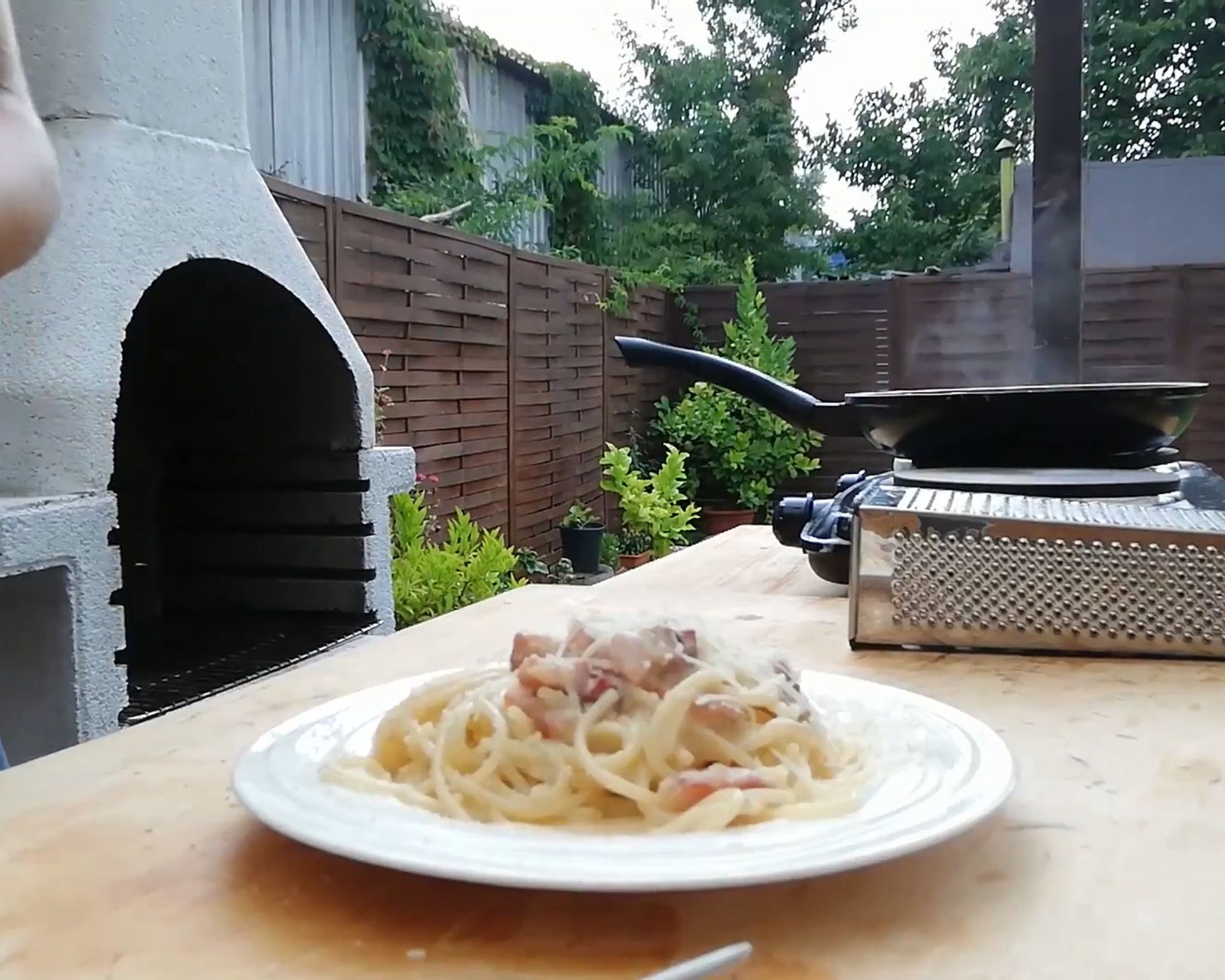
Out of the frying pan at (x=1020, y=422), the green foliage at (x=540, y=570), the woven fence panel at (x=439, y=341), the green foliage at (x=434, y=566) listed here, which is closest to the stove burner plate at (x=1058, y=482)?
the frying pan at (x=1020, y=422)

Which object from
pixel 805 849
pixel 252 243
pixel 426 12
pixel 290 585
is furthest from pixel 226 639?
pixel 426 12

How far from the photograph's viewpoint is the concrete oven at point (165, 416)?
5.78 feet

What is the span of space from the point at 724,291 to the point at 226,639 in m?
4.90

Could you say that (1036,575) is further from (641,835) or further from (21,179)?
(21,179)

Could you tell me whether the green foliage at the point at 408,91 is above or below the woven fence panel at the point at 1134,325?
above

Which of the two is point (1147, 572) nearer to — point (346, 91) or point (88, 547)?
point (88, 547)

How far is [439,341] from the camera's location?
466 cm

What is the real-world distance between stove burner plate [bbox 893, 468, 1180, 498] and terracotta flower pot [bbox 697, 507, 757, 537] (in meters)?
5.52

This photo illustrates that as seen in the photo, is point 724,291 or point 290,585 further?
point 724,291

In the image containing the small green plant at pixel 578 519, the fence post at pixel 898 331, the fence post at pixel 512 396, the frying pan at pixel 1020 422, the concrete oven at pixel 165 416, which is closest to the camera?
the frying pan at pixel 1020 422

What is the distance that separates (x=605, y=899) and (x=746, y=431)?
654cm

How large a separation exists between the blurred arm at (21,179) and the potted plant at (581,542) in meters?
4.77

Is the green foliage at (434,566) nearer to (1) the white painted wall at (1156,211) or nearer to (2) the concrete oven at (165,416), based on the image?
(2) the concrete oven at (165,416)

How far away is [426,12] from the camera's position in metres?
5.78
